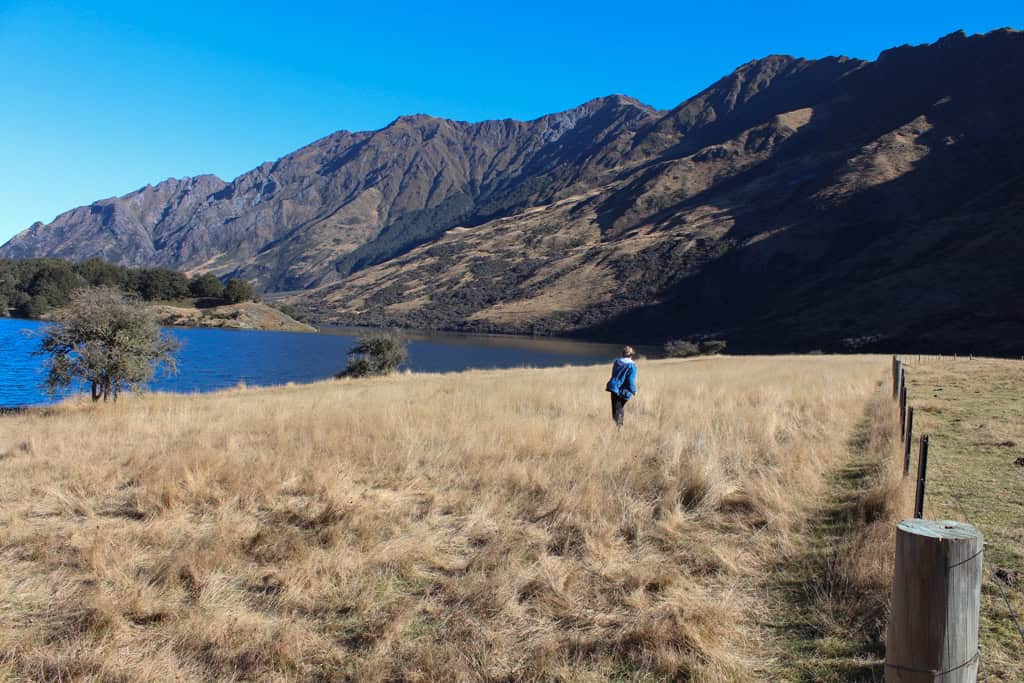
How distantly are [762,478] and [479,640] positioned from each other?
4825mm

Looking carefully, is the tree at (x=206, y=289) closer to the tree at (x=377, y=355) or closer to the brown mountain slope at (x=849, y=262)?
the brown mountain slope at (x=849, y=262)

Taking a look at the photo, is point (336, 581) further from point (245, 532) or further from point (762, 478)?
point (762, 478)

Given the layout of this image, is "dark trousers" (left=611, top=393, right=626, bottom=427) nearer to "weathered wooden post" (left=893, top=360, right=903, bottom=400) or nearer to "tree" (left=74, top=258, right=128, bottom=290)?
"weathered wooden post" (left=893, top=360, right=903, bottom=400)

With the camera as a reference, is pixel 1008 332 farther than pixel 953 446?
Yes

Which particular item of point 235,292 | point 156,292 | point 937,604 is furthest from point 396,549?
point 235,292

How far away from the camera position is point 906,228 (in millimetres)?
136500

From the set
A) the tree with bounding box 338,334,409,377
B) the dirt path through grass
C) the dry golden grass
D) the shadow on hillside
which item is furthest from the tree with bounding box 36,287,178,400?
the shadow on hillside

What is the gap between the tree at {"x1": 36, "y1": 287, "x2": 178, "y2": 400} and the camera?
17.6 metres

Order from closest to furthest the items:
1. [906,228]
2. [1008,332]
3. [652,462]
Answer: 1. [652,462]
2. [1008,332]
3. [906,228]

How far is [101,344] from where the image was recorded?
1795cm

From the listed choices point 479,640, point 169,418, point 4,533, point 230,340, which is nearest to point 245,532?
point 4,533

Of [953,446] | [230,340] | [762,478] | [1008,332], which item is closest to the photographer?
[762,478]

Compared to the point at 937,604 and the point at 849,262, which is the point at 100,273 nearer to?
the point at 937,604

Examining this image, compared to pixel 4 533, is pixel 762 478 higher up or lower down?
higher up
